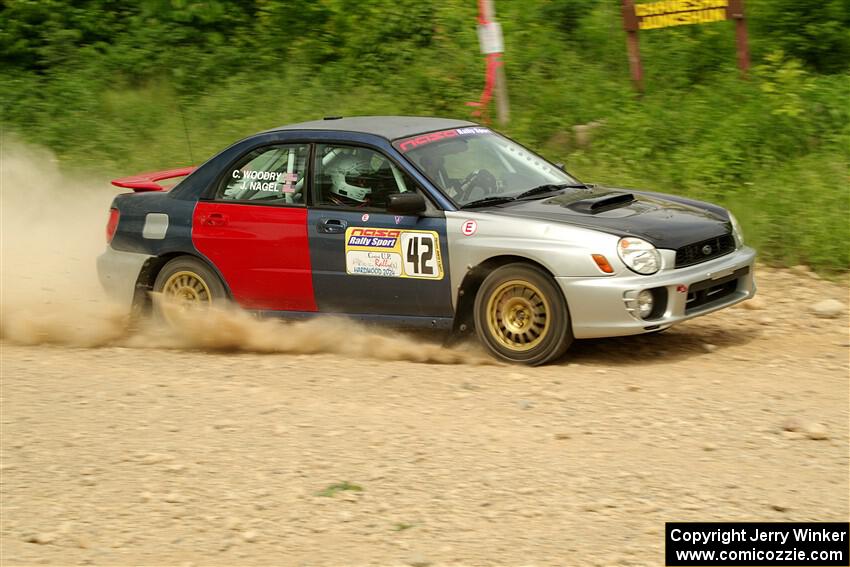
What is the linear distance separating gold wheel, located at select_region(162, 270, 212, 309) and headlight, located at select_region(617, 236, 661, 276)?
3233mm

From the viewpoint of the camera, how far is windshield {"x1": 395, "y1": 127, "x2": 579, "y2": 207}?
7809 mm

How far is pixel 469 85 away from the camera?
13820 millimetres

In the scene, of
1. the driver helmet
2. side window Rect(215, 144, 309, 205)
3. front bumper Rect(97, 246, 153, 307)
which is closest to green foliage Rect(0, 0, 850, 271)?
the driver helmet

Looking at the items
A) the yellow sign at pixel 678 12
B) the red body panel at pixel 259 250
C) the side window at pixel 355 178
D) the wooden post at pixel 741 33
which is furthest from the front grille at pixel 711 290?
the yellow sign at pixel 678 12

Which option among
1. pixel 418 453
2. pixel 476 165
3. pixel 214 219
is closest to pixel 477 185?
pixel 476 165

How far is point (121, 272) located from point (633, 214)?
4.02 m

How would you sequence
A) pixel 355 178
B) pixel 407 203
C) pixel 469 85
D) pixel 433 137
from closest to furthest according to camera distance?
pixel 407 203 → pixel 355 178 → pixel 433 137 → pixel 469 85

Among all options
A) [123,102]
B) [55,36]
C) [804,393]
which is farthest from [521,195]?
[55,36]

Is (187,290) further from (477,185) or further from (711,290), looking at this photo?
(711,290)

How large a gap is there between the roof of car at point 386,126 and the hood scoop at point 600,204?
133 cm

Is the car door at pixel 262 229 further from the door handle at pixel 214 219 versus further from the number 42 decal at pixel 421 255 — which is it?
the number 42 decal at pixel 421 255

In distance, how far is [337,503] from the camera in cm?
512

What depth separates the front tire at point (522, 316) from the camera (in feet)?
23.6

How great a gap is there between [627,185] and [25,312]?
18.8 ft
